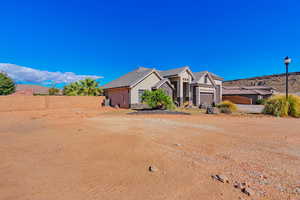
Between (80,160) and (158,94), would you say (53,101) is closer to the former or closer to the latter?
(158,94)

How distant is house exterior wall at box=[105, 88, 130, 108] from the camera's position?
1788 cm

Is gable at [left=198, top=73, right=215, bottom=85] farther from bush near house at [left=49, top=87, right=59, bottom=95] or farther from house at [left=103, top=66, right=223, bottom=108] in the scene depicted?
A: bush near house at [left=49, top=87, right=59, bottom=95]

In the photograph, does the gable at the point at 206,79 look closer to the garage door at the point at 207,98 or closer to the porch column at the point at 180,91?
the garage door at the point at 207,98

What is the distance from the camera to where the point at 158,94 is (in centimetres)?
1429

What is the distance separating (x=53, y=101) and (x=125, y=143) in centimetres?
1751

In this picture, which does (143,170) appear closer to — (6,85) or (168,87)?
(168,87)

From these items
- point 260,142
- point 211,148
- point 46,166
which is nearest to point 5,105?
point 46,166

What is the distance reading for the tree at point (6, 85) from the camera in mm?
25453

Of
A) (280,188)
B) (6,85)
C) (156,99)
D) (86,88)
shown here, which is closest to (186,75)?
(156,99)

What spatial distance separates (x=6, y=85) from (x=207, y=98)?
34564 mm

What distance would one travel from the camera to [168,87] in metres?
19.2

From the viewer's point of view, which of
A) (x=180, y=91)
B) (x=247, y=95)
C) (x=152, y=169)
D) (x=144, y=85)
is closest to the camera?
(x=152, y=169)

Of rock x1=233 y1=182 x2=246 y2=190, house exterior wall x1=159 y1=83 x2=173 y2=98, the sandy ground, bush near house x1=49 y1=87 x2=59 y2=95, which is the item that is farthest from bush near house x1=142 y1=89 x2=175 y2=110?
bush near house x1=49 y1=87 x2=59 y2=95

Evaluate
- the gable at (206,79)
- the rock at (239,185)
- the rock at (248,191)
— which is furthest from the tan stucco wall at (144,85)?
the rock at (248,191)
